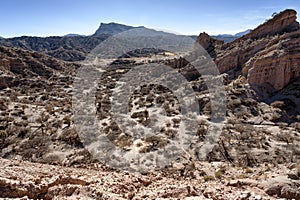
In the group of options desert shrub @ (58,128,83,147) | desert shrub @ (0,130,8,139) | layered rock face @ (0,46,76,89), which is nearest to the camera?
desert shrub @ (58,128,83,147)

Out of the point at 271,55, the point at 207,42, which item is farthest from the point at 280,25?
the point at 207,42

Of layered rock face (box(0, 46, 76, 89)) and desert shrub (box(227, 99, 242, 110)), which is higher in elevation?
layered rock face (box(0, 46, 76, 89))

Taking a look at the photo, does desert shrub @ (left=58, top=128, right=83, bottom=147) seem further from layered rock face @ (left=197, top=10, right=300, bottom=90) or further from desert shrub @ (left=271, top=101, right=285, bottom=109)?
layered rock face @ (left=197, top=10, right=300, bottom=90)

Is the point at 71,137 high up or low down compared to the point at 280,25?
down

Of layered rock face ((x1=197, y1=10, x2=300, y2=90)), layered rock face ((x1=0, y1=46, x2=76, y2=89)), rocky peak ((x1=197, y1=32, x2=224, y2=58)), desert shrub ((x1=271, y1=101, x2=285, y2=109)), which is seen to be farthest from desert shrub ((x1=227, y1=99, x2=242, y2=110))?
layered rock face ((x1=0, y1=46, x2=76, y2=89))

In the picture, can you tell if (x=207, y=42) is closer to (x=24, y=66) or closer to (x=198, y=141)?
(x=198, y=141)

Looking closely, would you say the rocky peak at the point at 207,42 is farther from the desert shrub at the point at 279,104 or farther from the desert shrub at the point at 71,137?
the desert shrub at the point at 71,137
